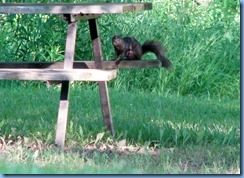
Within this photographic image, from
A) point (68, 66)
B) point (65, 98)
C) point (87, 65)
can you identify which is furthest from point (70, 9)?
point (87, 65)

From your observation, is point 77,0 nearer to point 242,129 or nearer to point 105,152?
point 105,152

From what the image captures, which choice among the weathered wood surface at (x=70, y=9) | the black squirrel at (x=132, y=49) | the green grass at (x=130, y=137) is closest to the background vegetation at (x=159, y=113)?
the green grass at (x=130, y=137)

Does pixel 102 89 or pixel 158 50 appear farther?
pixel 158 50

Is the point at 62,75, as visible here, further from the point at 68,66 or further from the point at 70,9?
the point at 70,9

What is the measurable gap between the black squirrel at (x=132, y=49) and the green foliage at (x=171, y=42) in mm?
207

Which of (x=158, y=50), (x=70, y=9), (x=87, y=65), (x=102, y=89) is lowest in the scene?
(x=102, y=89)

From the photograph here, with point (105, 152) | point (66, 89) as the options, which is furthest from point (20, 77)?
point (105, 152)

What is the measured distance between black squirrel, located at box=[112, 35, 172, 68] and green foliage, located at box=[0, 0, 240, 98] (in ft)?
0.68

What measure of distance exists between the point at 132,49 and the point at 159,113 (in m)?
0.79

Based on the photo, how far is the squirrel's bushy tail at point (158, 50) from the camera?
24.5ft

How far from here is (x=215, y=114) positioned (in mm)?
7820

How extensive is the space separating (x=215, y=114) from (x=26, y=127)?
169cm

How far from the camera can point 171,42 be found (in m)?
8.52

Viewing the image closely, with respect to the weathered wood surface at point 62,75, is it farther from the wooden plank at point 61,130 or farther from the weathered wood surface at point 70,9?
the weathered wood surface at point 70,9
